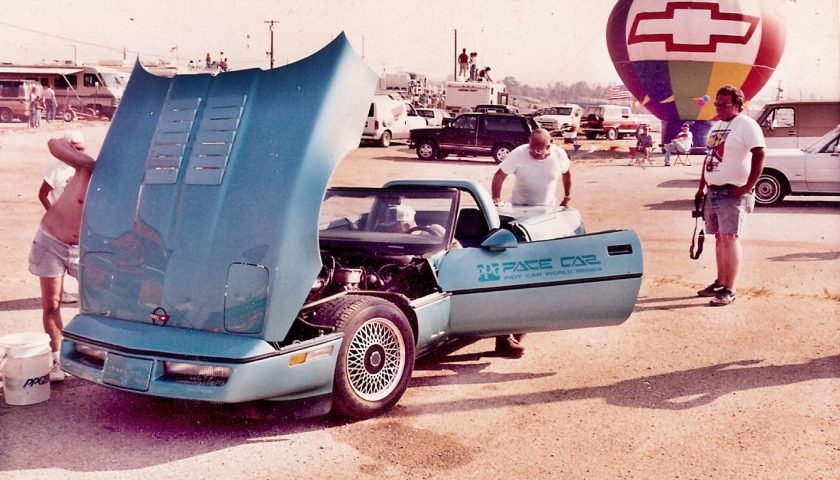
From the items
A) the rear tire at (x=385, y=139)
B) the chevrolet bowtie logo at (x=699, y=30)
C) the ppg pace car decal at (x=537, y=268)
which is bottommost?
the ppg pace car decal at (x=537, y=268)

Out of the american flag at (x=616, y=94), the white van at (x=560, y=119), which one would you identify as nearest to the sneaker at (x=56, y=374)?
the white van at (x=560, y=119)

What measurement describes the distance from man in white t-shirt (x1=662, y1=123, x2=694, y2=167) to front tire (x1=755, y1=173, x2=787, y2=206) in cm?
1043

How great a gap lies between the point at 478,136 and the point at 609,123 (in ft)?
58.5

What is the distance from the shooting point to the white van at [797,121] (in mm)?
23141

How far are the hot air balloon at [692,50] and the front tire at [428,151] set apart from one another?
27.6 ft

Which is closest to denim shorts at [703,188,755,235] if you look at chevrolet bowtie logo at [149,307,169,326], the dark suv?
chevrolet bowtie logo at [149,307,169,326]

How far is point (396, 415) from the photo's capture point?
463cm

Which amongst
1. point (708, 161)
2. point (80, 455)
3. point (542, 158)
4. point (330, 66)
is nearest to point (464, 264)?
point (330, 66)

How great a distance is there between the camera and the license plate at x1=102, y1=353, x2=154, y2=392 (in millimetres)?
4051

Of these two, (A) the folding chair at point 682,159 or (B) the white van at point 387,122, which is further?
(B) the white van at point 387,122

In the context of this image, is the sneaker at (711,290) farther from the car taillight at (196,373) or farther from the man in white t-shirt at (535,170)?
the car taillight at (196,373)

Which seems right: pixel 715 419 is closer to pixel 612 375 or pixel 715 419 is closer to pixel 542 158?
pixel 612 375

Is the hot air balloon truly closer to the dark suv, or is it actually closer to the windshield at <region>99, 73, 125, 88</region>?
the dark suv

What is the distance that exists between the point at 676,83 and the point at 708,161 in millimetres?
23044
